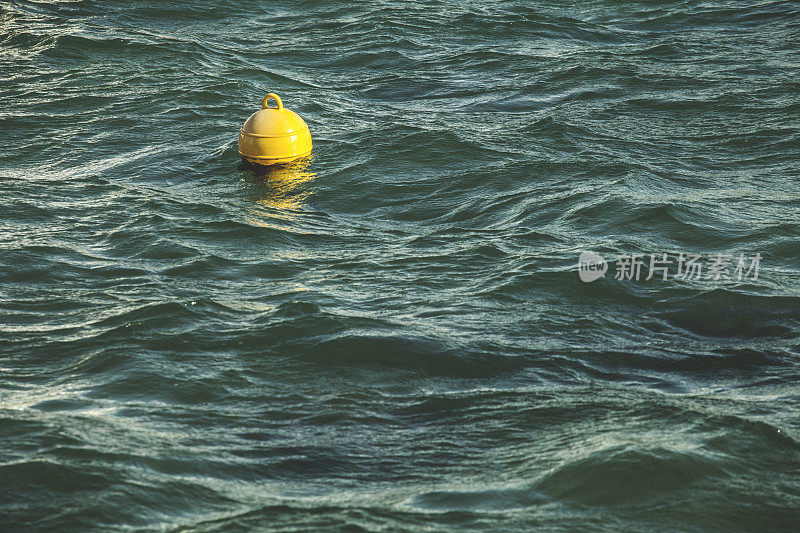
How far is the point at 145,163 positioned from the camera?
10.2 m

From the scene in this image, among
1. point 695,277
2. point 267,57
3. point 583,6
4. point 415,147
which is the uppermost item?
point 583,6

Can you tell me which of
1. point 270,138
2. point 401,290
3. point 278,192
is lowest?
point 401,290

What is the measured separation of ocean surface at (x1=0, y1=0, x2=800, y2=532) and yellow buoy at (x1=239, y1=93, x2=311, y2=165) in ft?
0.83

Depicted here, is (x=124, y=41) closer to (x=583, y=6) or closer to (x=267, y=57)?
(x=267, y=57)

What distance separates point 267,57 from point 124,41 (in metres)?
2.20

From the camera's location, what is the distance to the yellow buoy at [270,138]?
9344 mm

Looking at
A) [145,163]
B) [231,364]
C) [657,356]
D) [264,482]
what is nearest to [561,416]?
[657,356]

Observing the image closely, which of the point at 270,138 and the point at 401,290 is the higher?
the point at 270,138

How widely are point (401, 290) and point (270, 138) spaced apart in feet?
9.39

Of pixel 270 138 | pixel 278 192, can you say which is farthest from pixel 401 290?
pixel 270 138

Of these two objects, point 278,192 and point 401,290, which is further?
point 278,192

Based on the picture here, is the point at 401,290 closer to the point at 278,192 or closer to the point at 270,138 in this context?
the point at 278,192

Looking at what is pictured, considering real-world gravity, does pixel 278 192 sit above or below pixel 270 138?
below

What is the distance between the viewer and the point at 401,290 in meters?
7.27
